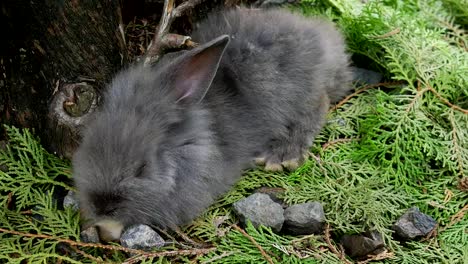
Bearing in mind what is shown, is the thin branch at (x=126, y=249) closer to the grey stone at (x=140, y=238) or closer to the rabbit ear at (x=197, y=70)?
the grey stone at (x=140, y=238)

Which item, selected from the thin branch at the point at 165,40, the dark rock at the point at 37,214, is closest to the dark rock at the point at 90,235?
the dark rock at the point at 37,214

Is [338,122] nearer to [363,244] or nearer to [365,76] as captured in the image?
[365,76]

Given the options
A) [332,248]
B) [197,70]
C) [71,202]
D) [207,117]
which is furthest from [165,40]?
[332,248]

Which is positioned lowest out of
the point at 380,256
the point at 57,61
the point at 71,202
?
the point at 380,256

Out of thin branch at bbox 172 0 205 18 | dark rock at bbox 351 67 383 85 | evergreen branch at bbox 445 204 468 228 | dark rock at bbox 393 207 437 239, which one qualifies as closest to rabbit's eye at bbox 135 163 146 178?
thin branch at bbox 172 0 205 18

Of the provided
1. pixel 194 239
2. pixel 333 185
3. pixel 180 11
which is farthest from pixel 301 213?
pixel 180 11
